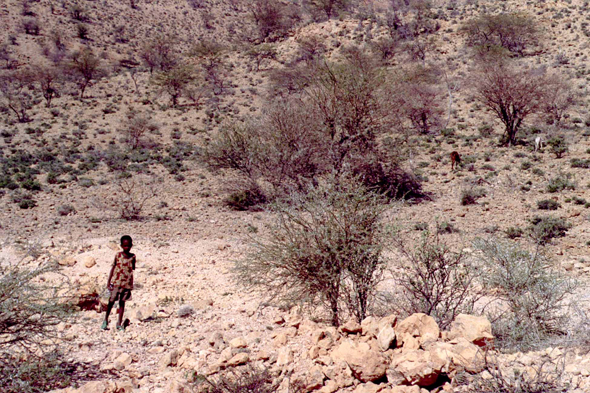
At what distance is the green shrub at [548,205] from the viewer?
38.8 ft

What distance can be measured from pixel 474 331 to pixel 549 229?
7.22 m

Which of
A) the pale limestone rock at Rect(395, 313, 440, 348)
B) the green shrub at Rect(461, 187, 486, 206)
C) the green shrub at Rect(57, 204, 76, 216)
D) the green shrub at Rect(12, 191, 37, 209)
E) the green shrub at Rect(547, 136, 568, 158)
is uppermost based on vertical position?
the pale limestone rock at Rect(395, 313, 440, 348)

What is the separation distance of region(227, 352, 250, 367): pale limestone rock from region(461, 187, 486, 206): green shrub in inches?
394

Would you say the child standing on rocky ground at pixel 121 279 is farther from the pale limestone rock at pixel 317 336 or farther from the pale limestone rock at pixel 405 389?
the pale limestone rock at pixel 405 389

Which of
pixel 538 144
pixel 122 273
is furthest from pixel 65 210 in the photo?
pixel 538 144

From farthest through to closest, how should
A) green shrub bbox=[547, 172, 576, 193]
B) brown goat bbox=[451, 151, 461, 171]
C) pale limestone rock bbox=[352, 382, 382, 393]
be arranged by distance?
brown goat bbox=[451, 151, 461, 171] → green shrub bbox=[547, 172, 576, 193] → pale limestone rock bbox=[352, 382, 382, 393]

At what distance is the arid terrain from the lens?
422cm

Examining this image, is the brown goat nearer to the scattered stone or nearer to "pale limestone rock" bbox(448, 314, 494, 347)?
the scattered stone

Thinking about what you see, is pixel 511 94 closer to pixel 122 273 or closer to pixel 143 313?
pixel 143 313

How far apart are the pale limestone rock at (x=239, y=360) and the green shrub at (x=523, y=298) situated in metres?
2.58

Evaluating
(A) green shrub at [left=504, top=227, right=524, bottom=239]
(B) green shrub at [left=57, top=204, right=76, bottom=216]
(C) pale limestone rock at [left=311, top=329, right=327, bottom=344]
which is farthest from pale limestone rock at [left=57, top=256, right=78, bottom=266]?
(A) green shrub at [left=504, top=227, right=524, bottom=239]

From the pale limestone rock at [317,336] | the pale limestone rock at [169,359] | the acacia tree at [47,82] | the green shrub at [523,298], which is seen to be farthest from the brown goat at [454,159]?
the acacia tree at [47,82]

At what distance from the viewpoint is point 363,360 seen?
12.5 feet

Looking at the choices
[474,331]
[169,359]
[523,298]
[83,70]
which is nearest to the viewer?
[474,331]
